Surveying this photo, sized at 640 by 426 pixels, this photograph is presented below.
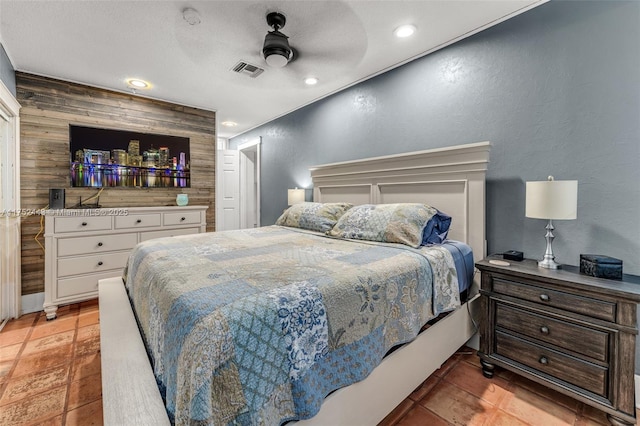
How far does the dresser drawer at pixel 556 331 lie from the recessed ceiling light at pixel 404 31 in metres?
2.09

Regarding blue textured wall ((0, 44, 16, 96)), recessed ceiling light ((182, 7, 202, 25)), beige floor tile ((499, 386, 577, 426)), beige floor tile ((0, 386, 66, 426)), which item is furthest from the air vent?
beige floor tile ((499, 386, 577, 426))

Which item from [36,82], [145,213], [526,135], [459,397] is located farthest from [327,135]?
[36,82]

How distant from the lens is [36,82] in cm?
285

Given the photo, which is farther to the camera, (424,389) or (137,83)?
(137,83)

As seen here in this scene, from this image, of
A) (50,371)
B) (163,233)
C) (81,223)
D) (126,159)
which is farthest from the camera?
(126,159)

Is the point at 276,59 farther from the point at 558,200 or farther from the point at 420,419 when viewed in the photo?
the point at 420,419

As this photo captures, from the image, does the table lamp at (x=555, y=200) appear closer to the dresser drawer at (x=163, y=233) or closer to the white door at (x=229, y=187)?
the dresser drawer at (x=163, y=233)

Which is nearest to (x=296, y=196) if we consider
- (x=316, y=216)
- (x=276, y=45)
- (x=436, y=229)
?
(x=316, y=216)

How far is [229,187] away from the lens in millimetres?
5359

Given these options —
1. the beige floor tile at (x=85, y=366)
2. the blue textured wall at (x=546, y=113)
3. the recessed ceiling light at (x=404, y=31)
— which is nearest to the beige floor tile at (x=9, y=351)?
the beige floor tile at (x=85, y=366)

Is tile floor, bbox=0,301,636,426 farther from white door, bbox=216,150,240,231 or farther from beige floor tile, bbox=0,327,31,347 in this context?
white door, bbox=216,150,240,231

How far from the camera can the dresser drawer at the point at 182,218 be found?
331cm

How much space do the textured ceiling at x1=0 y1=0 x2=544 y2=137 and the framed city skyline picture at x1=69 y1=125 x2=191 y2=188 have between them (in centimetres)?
60

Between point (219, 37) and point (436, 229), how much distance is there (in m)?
2.32
